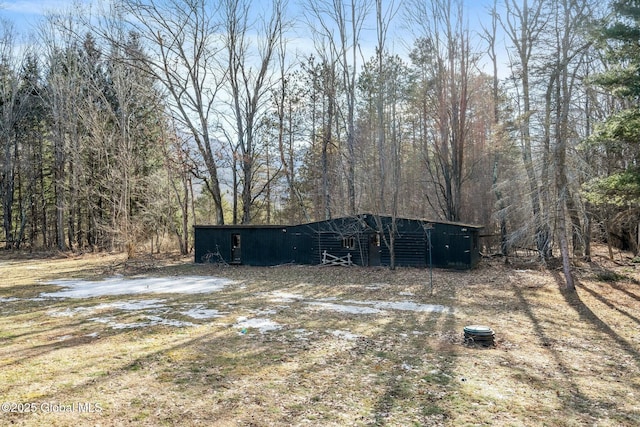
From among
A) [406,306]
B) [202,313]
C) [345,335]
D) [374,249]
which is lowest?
[406,306]

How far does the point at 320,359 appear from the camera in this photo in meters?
5.45

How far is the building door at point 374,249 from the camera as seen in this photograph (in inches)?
649

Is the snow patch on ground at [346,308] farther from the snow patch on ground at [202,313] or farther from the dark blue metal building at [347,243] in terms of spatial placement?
the dark blue metal building at [347,243]

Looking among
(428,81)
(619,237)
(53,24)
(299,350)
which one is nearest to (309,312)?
(299,350)

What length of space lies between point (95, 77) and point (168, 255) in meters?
13.0

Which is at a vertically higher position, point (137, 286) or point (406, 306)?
point (137, 286)

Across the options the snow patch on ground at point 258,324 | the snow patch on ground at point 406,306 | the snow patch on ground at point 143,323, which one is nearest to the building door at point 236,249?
the snow patch on ground at point 406,306

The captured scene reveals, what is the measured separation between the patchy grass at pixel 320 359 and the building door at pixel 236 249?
22.6 feet

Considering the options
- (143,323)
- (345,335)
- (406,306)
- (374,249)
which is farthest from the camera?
(374,249)

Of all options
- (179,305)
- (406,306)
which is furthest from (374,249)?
(179,305)

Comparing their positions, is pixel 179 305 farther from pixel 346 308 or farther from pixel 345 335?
pixel 345 335

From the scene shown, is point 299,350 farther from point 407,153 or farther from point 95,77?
point 95,77

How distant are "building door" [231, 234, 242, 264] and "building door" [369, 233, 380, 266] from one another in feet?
19.2

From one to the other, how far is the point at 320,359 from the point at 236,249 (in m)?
14.1
